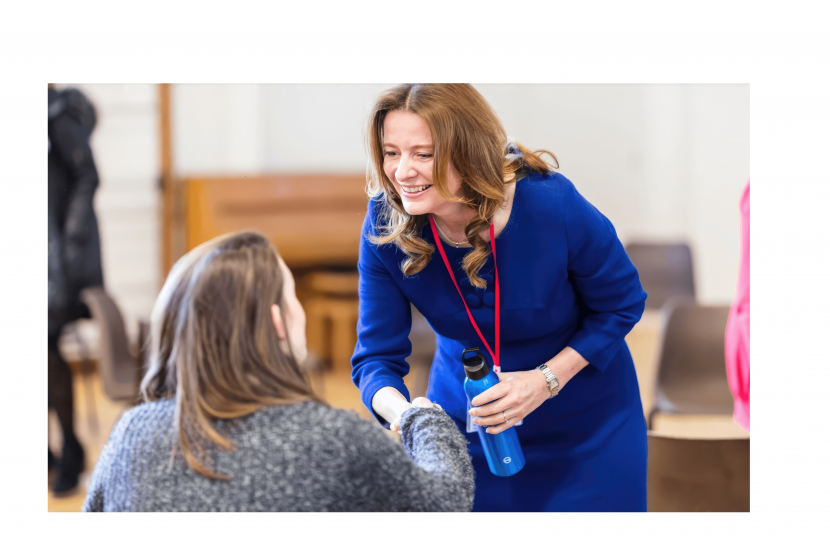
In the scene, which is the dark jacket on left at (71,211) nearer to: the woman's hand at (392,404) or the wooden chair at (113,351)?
the wooden chair at (113,351)

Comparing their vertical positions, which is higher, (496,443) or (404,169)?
(404,169)

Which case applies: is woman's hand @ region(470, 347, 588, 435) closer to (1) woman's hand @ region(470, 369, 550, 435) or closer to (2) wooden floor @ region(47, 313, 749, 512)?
(1) woman's hand @ region(470, 369, 550, 435)

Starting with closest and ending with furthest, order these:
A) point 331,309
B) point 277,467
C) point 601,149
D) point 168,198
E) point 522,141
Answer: point 277,467, point 168,198, point 331,309, point 522,141, point 601,149

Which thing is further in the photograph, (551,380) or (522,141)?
(522,141)

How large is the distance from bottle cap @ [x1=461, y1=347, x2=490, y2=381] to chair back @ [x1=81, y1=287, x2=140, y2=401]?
1.47m

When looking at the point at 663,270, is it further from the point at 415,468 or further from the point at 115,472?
the point at 115,472

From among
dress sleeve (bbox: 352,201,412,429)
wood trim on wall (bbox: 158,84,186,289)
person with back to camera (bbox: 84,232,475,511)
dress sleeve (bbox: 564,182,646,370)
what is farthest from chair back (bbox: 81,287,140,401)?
dress sleeve (bbox: 564,182,646,370)

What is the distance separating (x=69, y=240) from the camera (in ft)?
7.78

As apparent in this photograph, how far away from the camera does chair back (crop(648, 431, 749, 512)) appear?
166 cm

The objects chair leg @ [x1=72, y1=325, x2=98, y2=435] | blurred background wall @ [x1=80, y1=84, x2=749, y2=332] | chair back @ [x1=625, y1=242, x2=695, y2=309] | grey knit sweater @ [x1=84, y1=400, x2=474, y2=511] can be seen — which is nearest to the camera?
grey knit sweater @ [x1=84, y1=400, x2=474, y2=511]

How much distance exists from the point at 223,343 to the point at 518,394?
56cm

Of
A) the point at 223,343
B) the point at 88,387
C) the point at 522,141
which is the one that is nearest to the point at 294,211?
the point at 522,141
